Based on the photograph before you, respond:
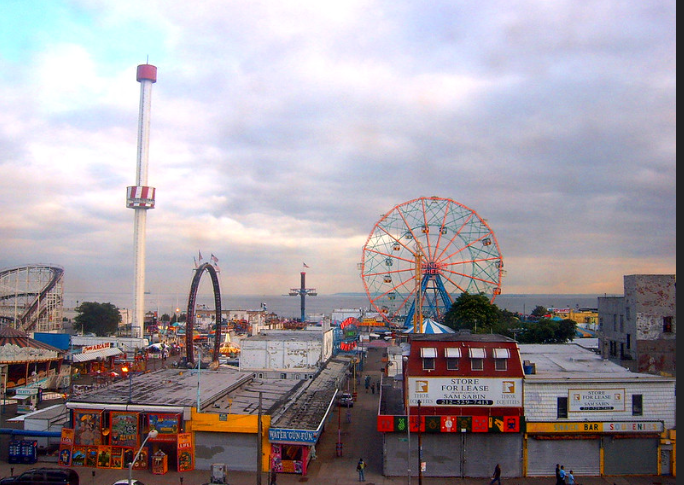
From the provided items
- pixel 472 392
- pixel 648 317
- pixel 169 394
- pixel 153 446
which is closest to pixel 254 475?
pixel 153 446

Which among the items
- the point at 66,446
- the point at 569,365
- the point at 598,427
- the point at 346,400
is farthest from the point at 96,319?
the point at 598,427

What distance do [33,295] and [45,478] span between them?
233 feet

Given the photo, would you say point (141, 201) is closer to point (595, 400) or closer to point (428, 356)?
point (428, 356)

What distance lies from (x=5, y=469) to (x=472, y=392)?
2561cm

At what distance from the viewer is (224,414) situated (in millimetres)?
28312

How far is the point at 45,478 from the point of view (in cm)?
2512

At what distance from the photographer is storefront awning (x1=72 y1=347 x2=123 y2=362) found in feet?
196

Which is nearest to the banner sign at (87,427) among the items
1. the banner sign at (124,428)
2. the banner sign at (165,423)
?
the banner sign at (124,428)

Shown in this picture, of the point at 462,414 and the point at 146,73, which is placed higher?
the point at 146,73

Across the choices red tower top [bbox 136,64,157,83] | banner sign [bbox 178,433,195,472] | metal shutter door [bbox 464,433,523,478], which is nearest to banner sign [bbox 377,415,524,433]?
metal shutter door [bbox 464,433,523,478]

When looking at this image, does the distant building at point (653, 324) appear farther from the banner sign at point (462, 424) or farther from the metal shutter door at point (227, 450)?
the metal shutter door at point (227, 450)

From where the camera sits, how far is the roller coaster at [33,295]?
276 feet

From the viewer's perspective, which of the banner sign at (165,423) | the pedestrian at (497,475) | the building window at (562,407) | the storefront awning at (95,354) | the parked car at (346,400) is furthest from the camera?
the storefront awning at (95,354)

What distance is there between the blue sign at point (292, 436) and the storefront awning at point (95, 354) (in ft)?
135
